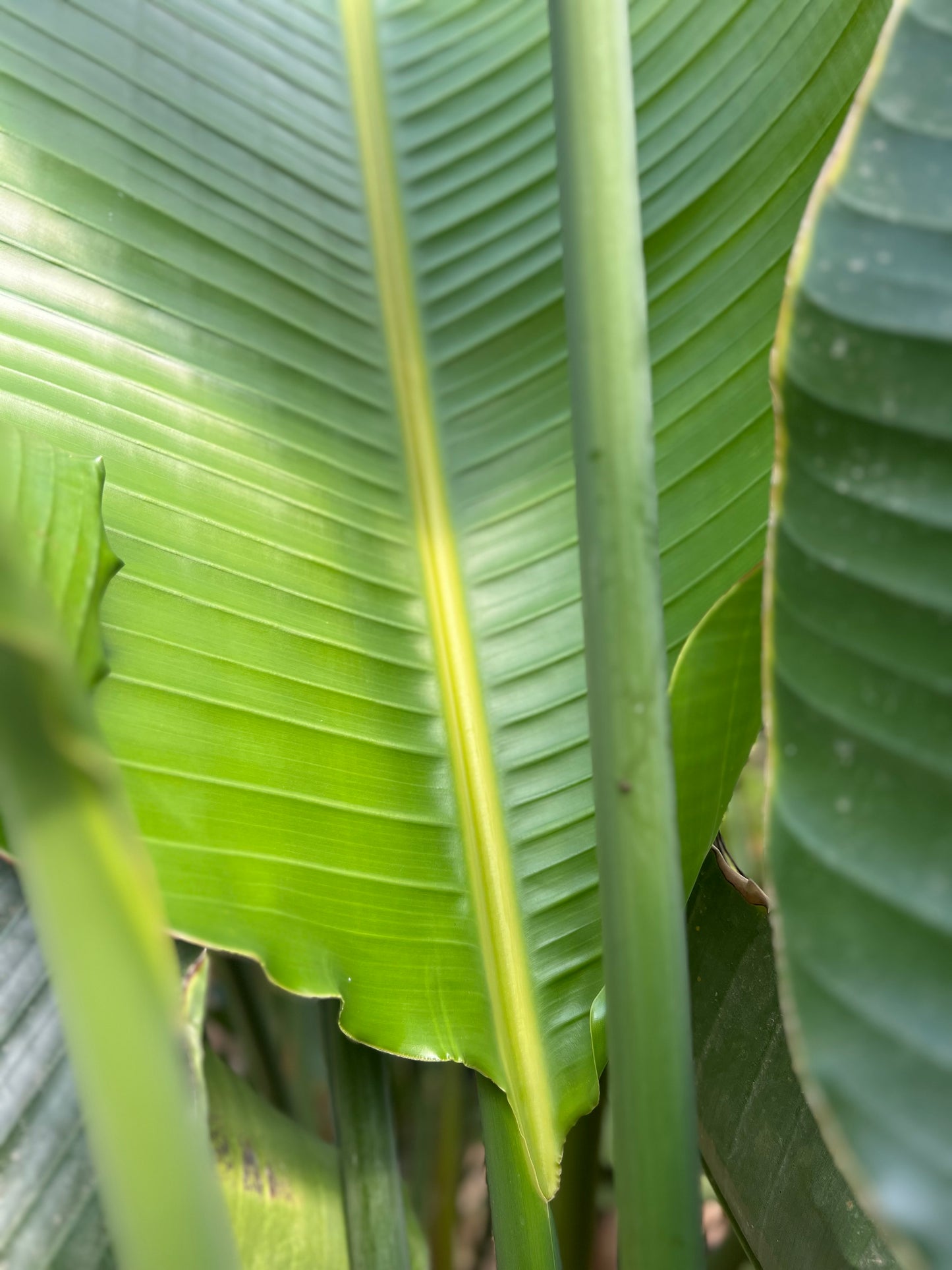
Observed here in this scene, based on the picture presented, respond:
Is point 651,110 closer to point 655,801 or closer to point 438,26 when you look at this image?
point 438,26

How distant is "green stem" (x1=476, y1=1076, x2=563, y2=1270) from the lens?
1.42 ft

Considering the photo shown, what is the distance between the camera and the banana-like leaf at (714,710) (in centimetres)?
34

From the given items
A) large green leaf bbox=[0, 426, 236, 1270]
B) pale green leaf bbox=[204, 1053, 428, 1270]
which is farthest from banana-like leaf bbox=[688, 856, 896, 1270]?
large green leaf bbox=[0, 426, 236, 1270]

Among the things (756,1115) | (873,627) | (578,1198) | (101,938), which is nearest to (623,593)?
(873,627)

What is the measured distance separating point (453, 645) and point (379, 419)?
121mm

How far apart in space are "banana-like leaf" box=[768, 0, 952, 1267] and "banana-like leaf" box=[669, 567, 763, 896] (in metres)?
0.08

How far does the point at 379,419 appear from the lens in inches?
20.0

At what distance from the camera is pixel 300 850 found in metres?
0.44

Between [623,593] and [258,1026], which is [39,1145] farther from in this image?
[258,1026]

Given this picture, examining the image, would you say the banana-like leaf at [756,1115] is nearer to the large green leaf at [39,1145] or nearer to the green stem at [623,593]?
the green stem at [623,593]

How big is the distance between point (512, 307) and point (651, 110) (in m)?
0.11

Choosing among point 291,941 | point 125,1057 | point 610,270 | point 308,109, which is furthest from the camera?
point 308,109

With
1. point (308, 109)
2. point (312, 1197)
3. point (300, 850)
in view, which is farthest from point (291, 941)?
point (308, 109)

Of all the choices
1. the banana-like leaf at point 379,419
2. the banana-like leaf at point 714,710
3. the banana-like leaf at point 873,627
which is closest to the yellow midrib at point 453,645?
the banana-like leaf at point 379,419
